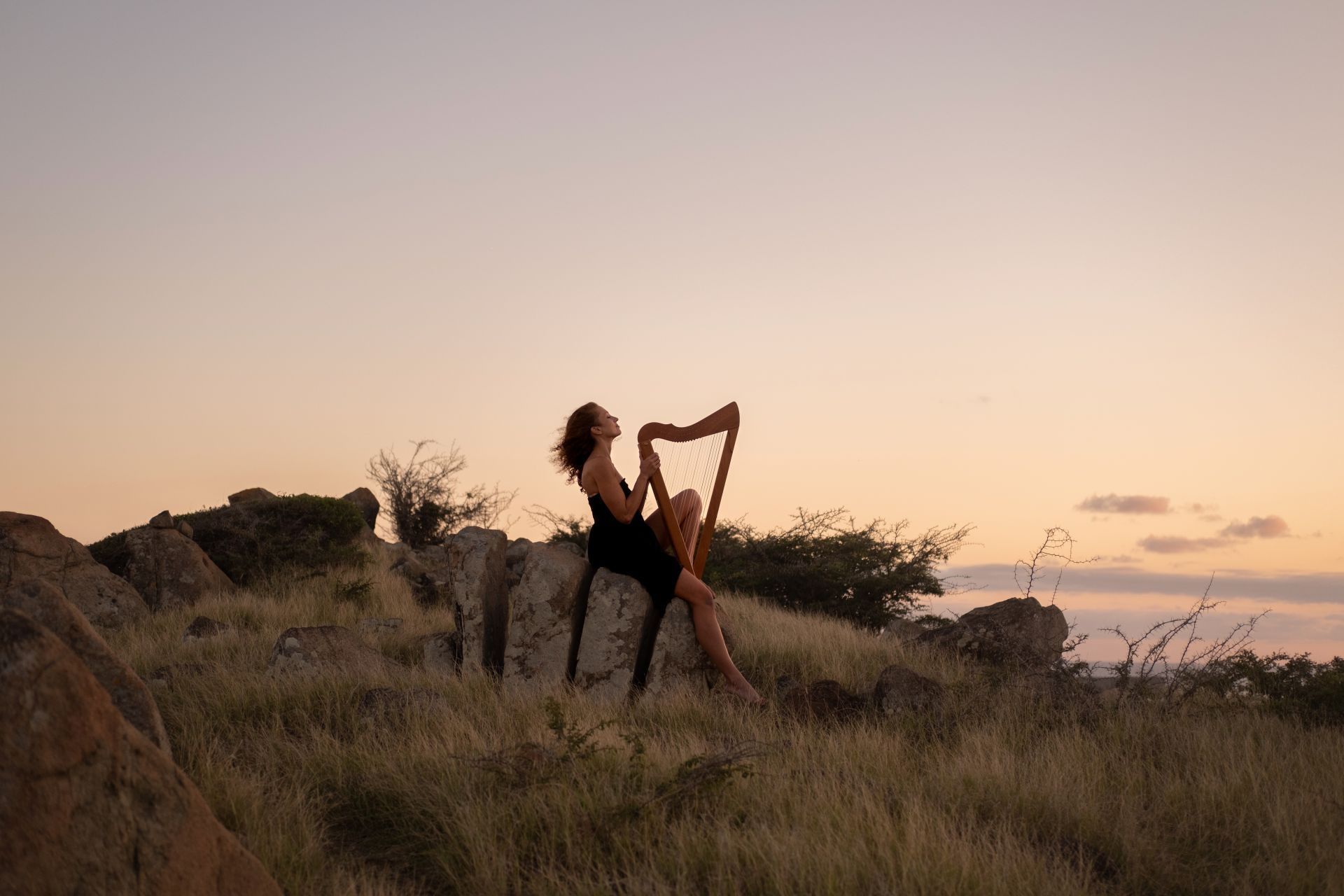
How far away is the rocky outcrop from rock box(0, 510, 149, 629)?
18.4 inches

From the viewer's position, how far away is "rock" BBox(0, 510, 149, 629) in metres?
12.6

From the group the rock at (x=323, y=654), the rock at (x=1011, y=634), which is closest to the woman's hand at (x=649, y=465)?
the rock at (x=323, y=654)

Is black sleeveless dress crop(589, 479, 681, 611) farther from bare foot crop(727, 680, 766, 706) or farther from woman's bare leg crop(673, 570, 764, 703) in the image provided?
bare foot crop(727, 680, 766, 706)

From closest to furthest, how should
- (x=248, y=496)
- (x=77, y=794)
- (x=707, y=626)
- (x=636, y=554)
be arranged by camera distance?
(x=77, y=794) < (x=707, y=626) < (x=636, y=554) < (x=248, y=496)

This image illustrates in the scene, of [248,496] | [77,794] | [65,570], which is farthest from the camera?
[248,496]

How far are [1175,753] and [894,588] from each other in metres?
8.63

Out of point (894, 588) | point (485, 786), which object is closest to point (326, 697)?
point (485, 786)

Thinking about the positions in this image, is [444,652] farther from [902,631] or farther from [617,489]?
[902,631]

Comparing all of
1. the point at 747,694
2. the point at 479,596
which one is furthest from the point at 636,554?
the point at 479,596

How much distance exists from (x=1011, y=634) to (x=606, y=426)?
488 cm

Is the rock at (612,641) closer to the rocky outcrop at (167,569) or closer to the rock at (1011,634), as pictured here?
the rock at (1011,634)

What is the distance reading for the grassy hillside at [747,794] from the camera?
15.4 ft

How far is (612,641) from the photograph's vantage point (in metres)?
8.51

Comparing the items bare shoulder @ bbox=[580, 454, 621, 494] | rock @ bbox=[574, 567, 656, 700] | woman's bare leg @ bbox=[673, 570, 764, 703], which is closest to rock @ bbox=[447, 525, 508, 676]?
rock @ bbox=[574, 567, 656, 700]
